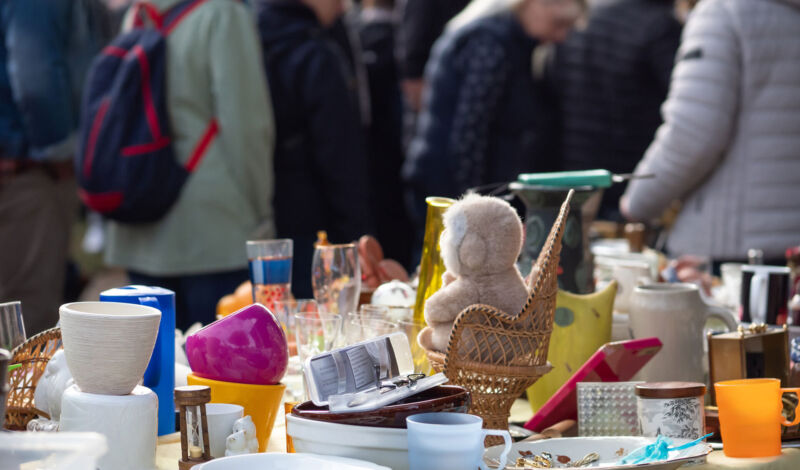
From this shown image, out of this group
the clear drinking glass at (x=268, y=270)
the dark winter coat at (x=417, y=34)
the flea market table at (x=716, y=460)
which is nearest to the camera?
the flea market table at (x=716, y=460)

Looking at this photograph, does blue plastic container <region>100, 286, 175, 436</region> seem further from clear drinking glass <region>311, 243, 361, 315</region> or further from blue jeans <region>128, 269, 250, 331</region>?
blue jeans <region>128, 269, 250, 331</region>

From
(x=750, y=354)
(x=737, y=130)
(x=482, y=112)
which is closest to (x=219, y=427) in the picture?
(x=750, y=354)

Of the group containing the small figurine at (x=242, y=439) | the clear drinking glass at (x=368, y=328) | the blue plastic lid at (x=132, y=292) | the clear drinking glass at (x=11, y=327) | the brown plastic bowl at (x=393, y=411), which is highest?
the blue plastic lid at (x=132, y=292)

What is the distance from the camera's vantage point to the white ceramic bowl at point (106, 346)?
1.08 metres

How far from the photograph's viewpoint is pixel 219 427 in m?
1.19

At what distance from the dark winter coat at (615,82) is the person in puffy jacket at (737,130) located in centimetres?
93

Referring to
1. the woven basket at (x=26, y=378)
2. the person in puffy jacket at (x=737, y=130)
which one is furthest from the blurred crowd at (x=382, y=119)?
the woven basket at (x=26, y=378)

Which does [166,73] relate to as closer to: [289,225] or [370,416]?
[289,225]

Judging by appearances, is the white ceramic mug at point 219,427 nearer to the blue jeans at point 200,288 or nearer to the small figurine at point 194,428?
the small figurine at point 194,428

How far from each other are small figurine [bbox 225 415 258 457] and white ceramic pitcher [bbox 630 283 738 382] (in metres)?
0.75

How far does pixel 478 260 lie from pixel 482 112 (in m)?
2.66

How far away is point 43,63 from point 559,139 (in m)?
2.17

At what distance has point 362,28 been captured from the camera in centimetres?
498

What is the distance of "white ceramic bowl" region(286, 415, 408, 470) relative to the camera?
1.08 m
